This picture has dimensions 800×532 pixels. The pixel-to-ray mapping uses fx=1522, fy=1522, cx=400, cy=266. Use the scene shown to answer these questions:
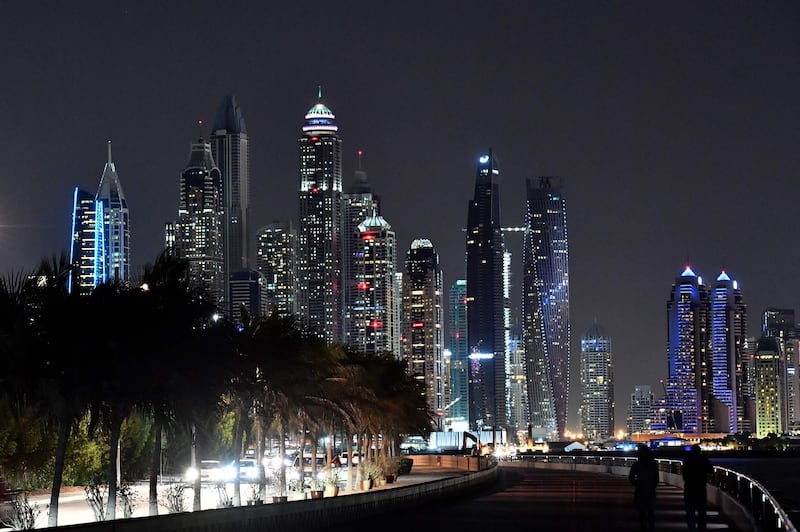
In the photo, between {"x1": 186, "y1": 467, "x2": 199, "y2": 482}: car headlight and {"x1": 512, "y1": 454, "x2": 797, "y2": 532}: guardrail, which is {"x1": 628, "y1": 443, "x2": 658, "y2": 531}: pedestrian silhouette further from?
{"x1": 186, "y1": 467, "x2": 199, "y2": 482}: car headlight

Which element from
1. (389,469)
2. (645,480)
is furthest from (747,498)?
(389,469)

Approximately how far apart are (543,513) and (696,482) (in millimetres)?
11600

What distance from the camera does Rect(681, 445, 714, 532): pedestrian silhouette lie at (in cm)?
3169

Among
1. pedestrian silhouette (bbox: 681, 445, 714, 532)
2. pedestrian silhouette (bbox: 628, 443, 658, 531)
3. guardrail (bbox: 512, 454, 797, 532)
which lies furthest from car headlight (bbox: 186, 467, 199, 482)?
guardrail (bbox: 512, 454, 797, 532)

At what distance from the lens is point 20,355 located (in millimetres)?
30328

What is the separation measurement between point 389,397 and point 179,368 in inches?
1422

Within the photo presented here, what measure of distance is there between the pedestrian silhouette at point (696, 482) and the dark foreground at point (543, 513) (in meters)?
3.15

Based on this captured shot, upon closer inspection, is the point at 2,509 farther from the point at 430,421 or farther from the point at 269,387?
the point at 430,421

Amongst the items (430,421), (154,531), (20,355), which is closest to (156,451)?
(20,355)

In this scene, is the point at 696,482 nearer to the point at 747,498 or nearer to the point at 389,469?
the point at 747,498

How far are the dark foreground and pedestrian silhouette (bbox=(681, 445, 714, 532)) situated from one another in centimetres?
315

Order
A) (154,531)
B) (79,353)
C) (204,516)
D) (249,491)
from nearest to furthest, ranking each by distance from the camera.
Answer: (154,531), (204,516), (79,353), (249,491)

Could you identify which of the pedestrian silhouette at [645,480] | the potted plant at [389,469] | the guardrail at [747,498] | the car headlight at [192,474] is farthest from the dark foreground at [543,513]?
the potted plant at [389,469]

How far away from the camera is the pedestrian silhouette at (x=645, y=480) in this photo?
103ft
